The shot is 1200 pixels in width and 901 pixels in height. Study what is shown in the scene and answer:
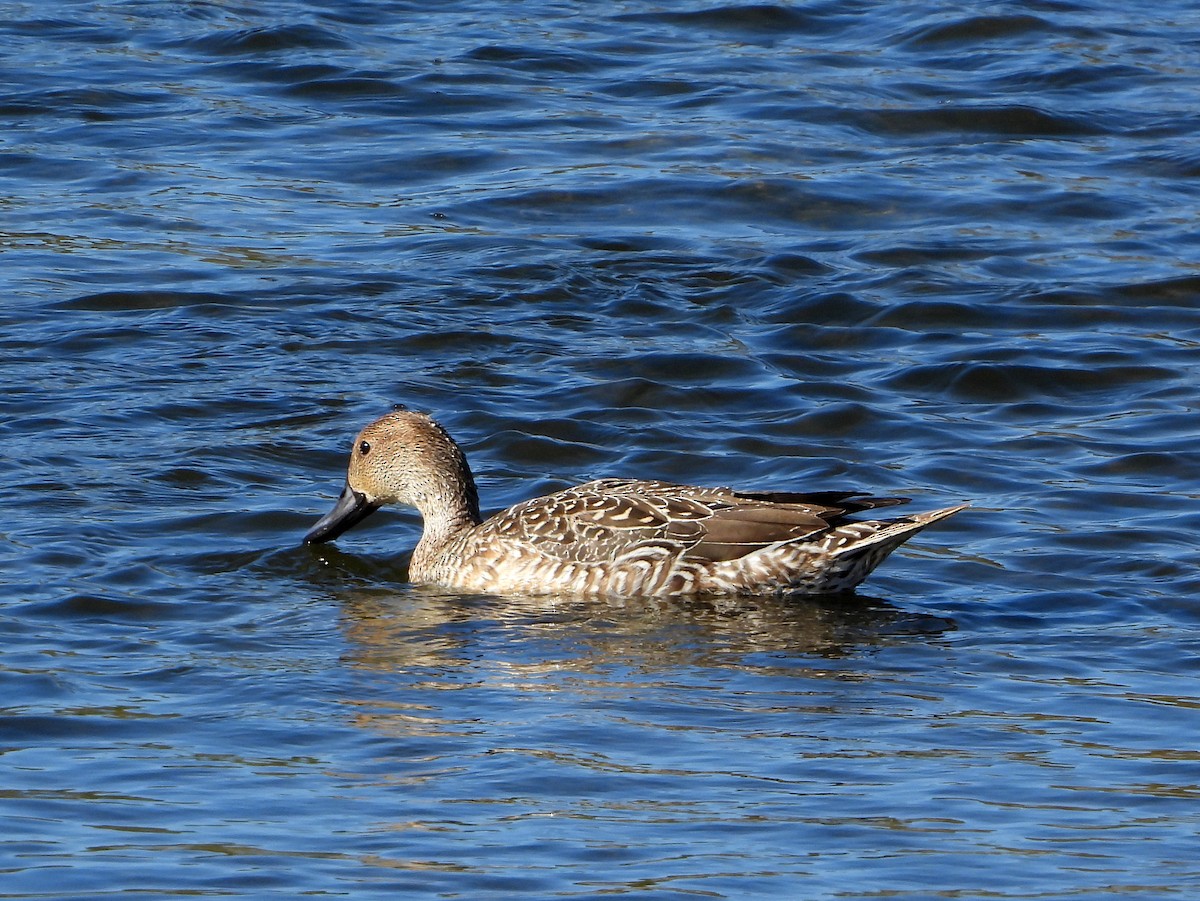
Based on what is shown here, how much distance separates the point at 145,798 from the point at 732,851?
5.66 ft

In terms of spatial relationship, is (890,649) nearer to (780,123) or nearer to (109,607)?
(109,607)

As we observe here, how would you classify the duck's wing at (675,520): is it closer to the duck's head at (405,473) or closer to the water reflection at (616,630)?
the water reflection at (616,630)

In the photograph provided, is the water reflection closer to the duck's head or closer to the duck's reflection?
the duck's reflection

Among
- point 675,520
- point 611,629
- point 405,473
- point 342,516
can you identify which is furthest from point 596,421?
point 611,629

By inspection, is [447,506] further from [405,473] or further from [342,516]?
[342,516]

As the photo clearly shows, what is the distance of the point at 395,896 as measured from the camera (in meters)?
5.77

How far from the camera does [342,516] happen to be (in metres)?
9.81

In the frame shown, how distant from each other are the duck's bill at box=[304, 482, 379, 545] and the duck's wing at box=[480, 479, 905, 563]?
0.85 meters

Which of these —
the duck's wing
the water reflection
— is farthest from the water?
the duck's wing

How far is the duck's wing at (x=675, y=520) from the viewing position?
8891 mm

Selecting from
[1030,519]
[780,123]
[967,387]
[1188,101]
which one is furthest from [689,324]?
[1188,101]

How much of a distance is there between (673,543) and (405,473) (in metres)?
1.45

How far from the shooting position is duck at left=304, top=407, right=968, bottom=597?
8.89 metres

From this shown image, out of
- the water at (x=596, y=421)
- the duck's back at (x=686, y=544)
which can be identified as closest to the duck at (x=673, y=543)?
the duck's back at (x=686, y=544)
